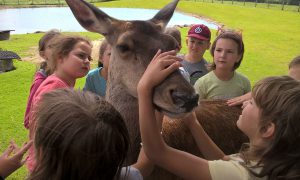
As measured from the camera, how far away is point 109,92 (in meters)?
4.33

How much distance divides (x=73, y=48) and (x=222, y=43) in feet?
7.09

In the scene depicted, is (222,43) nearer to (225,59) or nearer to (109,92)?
(225,59)

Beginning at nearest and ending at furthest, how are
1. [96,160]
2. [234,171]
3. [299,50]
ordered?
[96,160] < [234,171] < [299,50]

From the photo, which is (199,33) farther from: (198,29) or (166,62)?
(166,62)

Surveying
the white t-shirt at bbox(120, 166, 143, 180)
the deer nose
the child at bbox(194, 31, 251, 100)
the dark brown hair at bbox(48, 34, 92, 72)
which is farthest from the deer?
the white t-shirt at bbox(120, 166, 143, 180)

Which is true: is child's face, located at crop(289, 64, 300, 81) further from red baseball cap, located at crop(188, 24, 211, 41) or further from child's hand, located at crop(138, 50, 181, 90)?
child's hand, located at crop(138, 50, 181, 90)

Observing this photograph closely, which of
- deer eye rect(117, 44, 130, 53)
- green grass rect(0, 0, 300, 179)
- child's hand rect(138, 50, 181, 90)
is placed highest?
child's hand rect(138, 50, 181, 90)

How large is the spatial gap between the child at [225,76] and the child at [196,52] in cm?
83

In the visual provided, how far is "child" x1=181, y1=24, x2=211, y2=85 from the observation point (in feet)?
19.9

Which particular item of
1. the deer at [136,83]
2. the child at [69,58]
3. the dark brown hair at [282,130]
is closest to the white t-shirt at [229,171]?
the dark brown hair at [282,130]

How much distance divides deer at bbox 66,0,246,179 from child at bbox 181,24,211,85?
1407mm

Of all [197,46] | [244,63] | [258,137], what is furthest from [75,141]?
[244,63]

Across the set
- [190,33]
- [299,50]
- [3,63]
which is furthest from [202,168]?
[299,50]

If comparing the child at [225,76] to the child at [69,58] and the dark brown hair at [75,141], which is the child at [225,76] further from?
the dark brown hair at [75,141]
